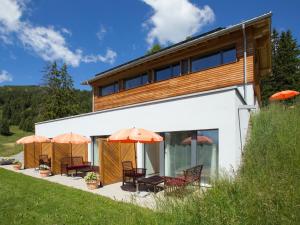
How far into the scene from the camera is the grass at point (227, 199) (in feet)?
12.8

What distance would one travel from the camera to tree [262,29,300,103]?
29.5 metres

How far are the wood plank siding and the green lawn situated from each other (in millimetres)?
8053

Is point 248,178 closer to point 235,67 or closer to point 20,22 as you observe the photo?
point 235,67

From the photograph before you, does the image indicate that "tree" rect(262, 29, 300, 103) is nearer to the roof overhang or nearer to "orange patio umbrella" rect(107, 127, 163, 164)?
the roof overhang

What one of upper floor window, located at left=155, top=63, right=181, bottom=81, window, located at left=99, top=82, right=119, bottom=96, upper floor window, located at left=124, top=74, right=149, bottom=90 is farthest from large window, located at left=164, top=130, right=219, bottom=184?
window, located at left=99, top=82, right=119, bottom=96

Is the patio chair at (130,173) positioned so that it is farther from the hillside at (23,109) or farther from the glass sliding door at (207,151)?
the hillside at (23,109)

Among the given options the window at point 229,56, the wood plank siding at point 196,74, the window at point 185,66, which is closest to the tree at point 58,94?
the wood plank siding at point 196,74

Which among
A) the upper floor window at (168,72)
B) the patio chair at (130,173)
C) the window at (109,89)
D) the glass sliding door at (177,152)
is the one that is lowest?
the patio chair at (130,173)

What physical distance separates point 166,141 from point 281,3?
36.7 feet

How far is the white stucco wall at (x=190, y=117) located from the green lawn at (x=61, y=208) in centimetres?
430

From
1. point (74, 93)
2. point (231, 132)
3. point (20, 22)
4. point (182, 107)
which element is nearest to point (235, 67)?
point (182, 107)

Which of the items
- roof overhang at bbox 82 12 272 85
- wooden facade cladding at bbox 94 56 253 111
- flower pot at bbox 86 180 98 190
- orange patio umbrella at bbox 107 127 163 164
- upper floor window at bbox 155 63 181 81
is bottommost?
flower pot at bbox 86 180 98 190

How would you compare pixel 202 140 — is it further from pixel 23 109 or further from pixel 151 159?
pixel 23 109

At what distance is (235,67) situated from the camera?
44.0 ft
